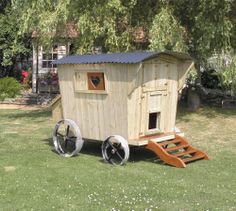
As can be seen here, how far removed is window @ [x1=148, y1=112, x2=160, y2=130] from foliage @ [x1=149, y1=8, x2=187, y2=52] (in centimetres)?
368

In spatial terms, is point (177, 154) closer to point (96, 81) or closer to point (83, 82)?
point (96, 81)

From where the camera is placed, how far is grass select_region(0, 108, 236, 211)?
23.1 feet

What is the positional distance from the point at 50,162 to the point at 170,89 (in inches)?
119

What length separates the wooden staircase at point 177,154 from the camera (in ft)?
31.0

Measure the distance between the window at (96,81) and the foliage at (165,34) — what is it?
3.99m

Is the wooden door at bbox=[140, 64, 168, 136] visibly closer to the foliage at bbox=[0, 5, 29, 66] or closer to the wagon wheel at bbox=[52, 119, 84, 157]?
the wagon wheel at bbox=[52, 119, 84, 157]

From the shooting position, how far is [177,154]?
9898mm

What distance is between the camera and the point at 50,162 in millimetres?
A: 9648

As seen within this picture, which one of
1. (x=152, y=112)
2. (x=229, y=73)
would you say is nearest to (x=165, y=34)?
(x=229, y=73)

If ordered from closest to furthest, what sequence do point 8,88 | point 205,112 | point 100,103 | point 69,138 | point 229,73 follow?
point 100,103
point 69,138
point 229,73
point 205,112
point 8,88

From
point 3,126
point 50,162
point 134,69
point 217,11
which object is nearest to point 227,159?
point 134,69

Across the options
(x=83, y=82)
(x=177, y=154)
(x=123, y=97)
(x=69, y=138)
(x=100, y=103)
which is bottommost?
(x=177, y=154)

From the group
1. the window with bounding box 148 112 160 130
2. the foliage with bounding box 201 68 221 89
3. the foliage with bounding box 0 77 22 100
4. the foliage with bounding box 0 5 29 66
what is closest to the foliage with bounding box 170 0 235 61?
the window with bounding box 148 112 160 130

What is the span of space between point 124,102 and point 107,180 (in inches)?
74.6
